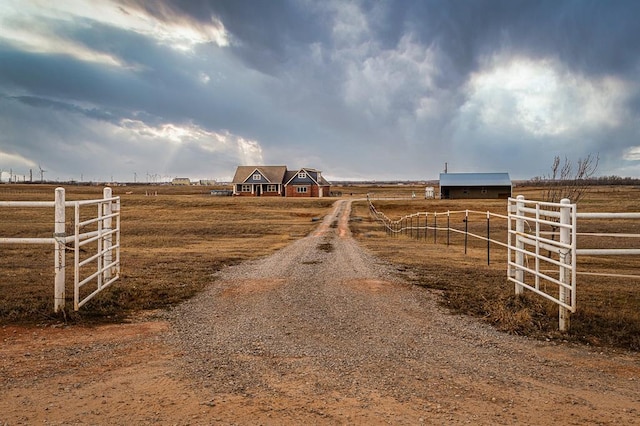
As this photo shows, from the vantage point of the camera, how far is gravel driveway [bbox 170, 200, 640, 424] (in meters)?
4.69

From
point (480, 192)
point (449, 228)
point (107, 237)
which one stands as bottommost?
point (449, 228)

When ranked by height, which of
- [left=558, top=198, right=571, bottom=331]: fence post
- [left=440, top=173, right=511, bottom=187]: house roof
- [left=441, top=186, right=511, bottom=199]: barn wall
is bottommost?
[left=558, top=198, right=571, bottom=331]: fence post

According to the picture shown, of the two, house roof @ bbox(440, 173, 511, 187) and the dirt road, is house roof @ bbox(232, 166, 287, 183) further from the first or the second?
the dirt road

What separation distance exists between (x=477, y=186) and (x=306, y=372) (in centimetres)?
7765

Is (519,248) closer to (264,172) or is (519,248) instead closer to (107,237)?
(107,237)

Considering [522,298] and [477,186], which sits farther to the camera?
[477,186]

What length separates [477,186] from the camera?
258ft

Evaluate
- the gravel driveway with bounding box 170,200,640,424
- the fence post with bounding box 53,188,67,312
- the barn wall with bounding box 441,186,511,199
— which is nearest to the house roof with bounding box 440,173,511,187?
the barn wall with bounding box 441,186,511,199

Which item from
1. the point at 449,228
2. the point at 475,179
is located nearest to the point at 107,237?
the point at 449,228

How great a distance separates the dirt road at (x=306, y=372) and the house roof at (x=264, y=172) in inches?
3039

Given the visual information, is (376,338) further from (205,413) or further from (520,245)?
(520,245)

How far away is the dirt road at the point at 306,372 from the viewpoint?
4633 millimetres

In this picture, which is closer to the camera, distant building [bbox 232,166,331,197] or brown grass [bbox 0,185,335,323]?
brown grass [bbox 0,185,335,323]

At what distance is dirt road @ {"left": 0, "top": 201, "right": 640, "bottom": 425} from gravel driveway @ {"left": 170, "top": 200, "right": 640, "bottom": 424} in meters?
0.02
